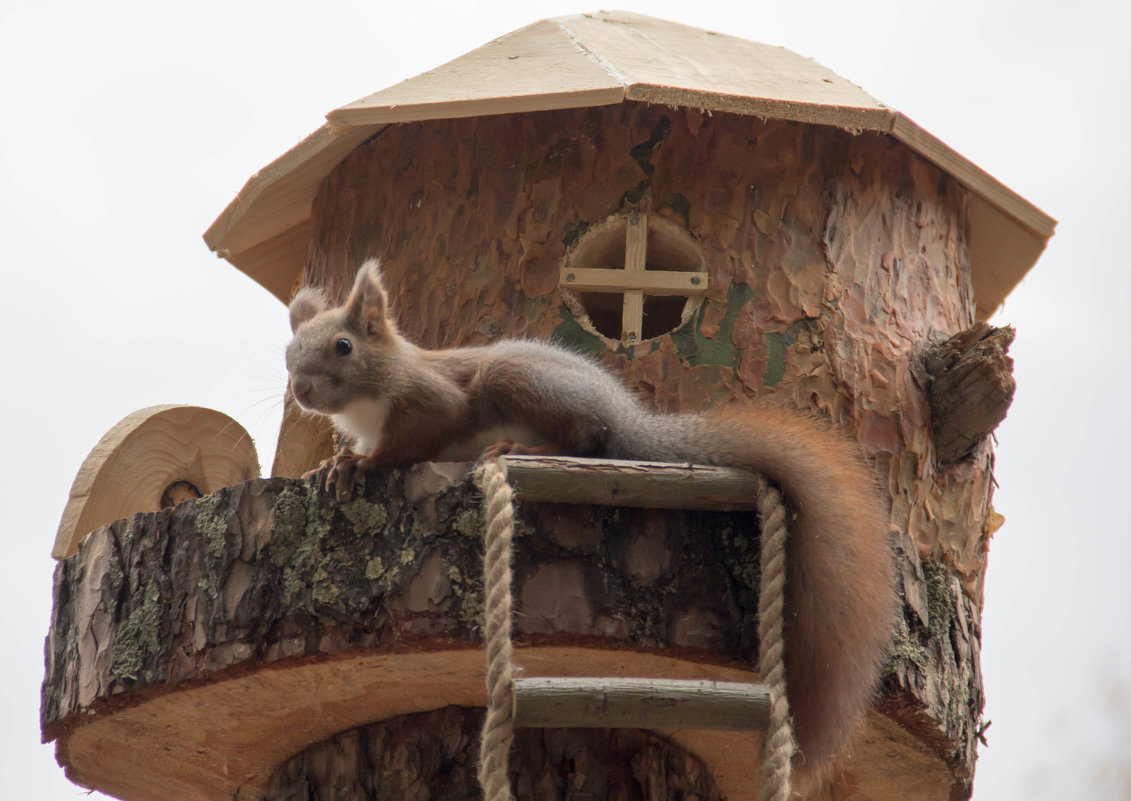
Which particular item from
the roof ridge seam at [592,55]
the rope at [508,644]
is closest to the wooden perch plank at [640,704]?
the rope at [508,644]

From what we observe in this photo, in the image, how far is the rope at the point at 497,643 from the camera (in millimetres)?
3059

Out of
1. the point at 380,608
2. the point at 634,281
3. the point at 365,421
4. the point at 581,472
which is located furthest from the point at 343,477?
the point at 634,281

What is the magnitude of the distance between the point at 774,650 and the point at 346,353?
1508 millimetres

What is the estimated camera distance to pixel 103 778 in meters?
4.43

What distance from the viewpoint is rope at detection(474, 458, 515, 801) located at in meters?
3.06

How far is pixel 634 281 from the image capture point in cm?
420

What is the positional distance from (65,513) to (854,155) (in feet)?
9.03

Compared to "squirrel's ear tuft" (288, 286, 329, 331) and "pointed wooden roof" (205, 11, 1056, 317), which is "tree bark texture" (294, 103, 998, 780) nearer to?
"pointed wooden roof" (205, 11, 1056, 317)

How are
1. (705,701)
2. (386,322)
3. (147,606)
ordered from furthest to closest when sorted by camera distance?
(386,322), (147,606), (705,701)

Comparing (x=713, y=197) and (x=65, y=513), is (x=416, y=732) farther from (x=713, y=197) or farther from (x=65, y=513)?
(x=713, y=197)

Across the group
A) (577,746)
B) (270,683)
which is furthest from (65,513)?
(577,746)

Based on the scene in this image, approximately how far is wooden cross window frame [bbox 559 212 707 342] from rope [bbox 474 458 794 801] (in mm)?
1000

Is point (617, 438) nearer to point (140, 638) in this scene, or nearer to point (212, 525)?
point (212, 525)

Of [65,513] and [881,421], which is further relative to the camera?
[65,513]
